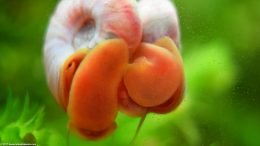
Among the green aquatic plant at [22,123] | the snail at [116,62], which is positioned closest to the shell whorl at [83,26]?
the snail at [116,62]

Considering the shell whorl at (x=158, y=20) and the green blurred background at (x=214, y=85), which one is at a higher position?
the shell whorl at (x=158, y=20)

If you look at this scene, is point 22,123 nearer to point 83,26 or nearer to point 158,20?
point 83,26

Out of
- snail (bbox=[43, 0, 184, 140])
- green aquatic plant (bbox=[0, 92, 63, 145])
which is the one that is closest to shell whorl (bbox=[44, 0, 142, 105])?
snail (bbox=[43, 0, 184, 140])

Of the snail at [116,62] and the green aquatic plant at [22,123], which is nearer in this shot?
the snail at [116,62]

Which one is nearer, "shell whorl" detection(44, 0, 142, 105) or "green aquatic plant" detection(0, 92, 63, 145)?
"shell whorl" detection(44, 0, 142, 105)

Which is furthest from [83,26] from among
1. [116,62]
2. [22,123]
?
[22,123]

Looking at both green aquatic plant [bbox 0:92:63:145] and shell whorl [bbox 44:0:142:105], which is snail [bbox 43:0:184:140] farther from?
green aquatic plant [bbox 0:92:63:145]

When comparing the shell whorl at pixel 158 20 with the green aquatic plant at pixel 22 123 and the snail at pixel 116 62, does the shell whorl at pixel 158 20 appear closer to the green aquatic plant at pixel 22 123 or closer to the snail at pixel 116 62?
the snail at pixel 116 62

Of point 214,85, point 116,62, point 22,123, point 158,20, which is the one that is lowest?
point 22,123
